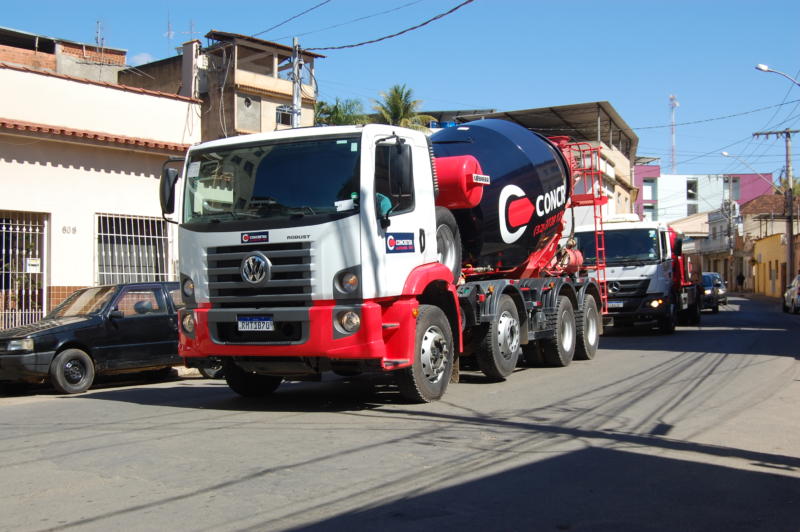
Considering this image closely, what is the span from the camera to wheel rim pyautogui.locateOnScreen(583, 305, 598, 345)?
14.3 metres

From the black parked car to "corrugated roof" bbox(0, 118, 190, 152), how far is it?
444 centimetres

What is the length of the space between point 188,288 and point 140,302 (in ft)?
12.5

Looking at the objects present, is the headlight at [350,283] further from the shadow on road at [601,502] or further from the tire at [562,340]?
the tire at [562,340]

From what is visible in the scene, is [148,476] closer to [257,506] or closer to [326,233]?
[257,506]

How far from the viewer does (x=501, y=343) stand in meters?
10.8

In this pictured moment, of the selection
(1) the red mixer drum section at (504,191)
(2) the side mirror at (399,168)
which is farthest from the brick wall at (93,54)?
(2) the side mirror at (399,168)

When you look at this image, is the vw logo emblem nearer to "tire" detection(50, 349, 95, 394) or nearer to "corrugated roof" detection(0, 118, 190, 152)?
"tire" detection(50, 349, 95, 394)

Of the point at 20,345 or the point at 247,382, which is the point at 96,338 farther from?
the point at 247,382

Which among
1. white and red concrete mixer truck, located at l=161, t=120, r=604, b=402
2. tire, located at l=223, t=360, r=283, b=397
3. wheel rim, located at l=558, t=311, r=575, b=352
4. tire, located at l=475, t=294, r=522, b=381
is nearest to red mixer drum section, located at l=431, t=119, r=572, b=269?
white and red concrete mixer truck, located at l=161, t=120, r=604, b=402

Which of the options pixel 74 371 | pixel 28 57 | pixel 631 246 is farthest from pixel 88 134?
pixel 28 57

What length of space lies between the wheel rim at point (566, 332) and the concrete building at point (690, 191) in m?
84.5

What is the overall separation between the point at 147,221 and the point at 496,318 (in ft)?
32.0

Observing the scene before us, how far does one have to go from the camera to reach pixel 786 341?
18.2m

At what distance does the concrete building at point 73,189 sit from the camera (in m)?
15.3
